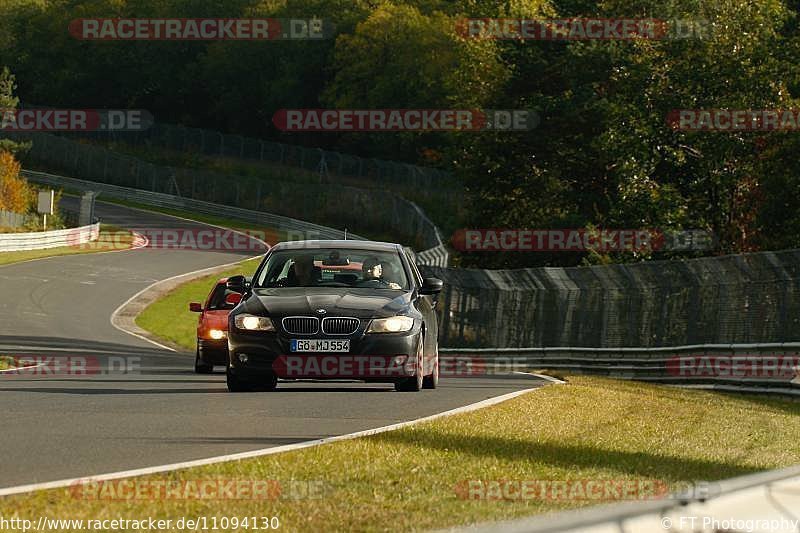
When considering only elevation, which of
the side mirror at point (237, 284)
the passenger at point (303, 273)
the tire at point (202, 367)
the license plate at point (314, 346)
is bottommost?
the tire at point (202, 367)

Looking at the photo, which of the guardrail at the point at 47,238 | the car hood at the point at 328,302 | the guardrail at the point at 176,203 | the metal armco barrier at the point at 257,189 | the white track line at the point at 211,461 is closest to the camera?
the white track line at the point at 211,461

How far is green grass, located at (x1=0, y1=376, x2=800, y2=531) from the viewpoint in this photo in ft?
24.6

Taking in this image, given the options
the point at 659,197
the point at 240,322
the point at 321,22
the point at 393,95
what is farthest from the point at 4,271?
the point at 321,22

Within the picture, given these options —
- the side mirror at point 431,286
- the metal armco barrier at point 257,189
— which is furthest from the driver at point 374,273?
the metal armco barrier at point 257,189

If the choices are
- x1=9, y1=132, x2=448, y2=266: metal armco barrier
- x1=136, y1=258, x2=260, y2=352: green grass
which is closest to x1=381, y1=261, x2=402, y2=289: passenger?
x1=136, y1=258, x2=260, y2=352: green grass

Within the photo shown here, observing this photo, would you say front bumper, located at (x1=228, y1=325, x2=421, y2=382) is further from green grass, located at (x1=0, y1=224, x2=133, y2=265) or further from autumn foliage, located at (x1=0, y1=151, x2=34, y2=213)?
autumn foliage, located at (x1=0, y1=151, x2=34, y2=213)

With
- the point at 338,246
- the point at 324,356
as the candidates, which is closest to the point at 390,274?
the point at 338,246

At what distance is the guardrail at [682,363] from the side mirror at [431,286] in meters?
7.81

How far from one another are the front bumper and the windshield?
3.69 feet

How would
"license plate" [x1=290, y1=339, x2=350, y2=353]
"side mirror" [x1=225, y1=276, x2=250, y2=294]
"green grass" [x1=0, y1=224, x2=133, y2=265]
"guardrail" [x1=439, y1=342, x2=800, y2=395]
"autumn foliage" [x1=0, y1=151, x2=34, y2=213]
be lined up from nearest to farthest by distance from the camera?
1. "license plate" [x1=290, y1=339, x2=350, y2=353]
2. "side mirror" [x1=225, y1=276, x2=250, y2=294]
3. "guardrail" [x1=439, y1=342, x2=800, y2=395]
4. "green grass" [x1=0, y1=224, x2=133, y2=265]
5. "autumn foliage" [x1=0, y1=151, x2=34, y2=213]

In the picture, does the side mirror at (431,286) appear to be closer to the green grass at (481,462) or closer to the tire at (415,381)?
the tire at (415,381)

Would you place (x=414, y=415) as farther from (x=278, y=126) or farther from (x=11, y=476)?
(x=278, y=126)

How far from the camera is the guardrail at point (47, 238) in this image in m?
61.8

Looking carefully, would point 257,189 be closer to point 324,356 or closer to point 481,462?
point 324,356
